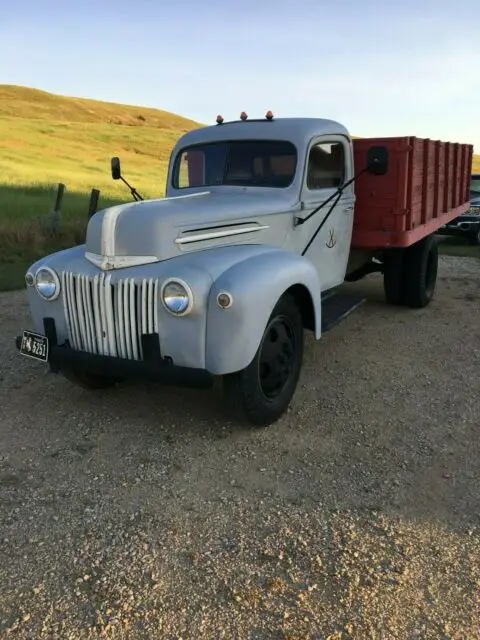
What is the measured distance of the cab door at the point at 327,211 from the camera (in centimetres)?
484

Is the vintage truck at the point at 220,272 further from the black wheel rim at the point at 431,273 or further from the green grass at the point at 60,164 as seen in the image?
the green grass at the point at 60,164

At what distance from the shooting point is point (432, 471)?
3398 mm

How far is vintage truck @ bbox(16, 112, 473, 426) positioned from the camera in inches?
133

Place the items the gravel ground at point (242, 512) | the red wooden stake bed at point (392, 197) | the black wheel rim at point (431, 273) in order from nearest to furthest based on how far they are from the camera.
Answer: the gravel ground at point (242, 512) → the red wooden stake bed at point (392, 197) → the black wheel rim at point (431, 273)

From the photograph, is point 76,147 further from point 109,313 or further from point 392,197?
point 109,313

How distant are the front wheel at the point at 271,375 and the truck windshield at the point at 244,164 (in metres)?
1.29

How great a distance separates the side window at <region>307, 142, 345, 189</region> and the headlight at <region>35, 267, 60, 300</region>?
2.19 metres

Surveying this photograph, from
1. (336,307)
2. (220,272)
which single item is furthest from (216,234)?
(336,307)


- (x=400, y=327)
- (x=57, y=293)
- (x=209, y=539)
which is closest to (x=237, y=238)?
(x=57, y=293)

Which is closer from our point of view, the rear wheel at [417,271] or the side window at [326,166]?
the side window at [326,166]

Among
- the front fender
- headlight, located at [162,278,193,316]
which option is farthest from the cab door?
headlight, located at [162,278,193,316]

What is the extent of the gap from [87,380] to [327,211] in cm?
244

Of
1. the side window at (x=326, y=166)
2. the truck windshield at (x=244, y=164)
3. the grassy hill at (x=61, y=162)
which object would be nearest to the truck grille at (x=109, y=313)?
the truck windshield at (x=244, y=164)

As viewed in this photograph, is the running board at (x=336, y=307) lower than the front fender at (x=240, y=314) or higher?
lower
